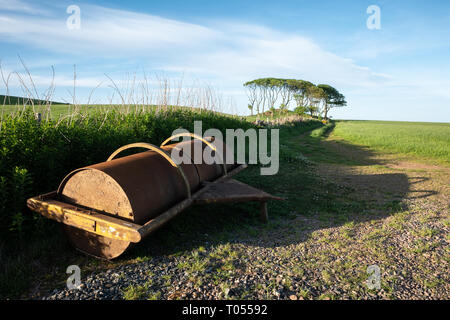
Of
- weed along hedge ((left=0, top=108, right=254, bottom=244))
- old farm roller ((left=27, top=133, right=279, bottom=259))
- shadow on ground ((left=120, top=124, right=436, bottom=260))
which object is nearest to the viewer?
old farm roller ((left=27, top=133, right=279, bottom=259))

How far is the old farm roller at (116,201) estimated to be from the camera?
3627 millimetres

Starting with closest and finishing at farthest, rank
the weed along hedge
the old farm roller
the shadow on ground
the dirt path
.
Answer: the dirt path, the old farm roller, the weed along hedge, the shadow on ground

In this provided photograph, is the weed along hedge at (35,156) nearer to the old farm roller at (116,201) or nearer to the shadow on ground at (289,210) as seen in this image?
the old farm roller at (116,201)

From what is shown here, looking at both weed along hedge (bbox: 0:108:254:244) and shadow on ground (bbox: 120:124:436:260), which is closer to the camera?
weed along hedge (bbox: 0:108:254:244)

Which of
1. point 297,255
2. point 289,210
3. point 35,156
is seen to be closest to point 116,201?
point 35,156

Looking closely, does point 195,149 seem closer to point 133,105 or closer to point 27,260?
point 27,260

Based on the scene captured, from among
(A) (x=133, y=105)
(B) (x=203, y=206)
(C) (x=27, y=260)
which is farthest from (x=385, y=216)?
(A) (x=133, y=105)

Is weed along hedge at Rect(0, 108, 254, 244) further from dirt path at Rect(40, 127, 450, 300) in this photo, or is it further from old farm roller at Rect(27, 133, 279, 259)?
dirt path at Rect(40, 127, 450, 300)

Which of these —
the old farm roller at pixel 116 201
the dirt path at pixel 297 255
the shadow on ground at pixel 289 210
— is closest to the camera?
the dirt path at pixel 297 255

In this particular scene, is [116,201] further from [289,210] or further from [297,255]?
[289,210]

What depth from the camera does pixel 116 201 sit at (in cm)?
383

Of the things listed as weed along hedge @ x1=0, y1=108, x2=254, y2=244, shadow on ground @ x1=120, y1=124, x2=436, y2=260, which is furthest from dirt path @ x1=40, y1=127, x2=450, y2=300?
weed along hedge @ x1=0, y1=108, x2=254, y2=244

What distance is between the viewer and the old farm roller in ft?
11.9

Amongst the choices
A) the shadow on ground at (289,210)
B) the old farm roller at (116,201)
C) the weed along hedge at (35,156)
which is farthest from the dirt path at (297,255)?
the weed along hedge at (35,156)
